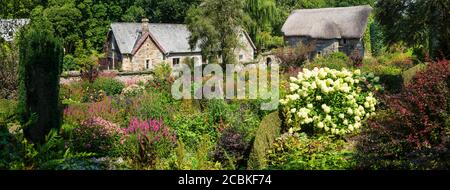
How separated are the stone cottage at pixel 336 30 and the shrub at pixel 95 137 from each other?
1120 inches

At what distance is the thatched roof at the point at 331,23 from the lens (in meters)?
37.4

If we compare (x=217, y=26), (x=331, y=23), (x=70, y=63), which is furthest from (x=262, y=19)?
(x=70, y=63)

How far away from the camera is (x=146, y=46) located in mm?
36844

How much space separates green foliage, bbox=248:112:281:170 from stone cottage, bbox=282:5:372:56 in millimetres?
28464

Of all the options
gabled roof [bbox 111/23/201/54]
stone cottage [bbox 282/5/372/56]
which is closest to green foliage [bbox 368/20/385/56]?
stone cottage [bbox 282/5/372/56]

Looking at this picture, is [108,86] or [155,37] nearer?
[108,86]

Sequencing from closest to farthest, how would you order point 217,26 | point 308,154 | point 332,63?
1. point 308,154
2. point 332,63
3. point 217,26

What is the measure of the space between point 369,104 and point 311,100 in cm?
135

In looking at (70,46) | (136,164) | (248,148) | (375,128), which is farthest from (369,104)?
(70,46)

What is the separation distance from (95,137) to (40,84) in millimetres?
1663

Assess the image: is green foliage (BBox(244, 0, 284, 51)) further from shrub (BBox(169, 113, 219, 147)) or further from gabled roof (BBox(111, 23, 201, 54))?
shrub (BBox(169, 113, 219, 147))

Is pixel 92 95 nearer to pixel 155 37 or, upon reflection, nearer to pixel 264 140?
pixel 264 140
